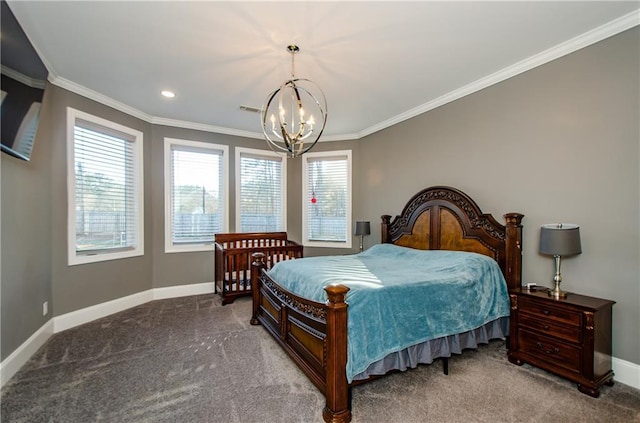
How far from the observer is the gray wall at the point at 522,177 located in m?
2.29

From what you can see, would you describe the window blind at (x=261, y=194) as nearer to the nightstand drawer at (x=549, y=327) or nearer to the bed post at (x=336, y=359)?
the bed post at (x=336, y=359)

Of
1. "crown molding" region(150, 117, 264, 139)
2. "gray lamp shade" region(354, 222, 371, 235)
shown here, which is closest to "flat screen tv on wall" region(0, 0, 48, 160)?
"crown molding" region(150, 117, 264, 139)

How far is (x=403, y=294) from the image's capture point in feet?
7.18

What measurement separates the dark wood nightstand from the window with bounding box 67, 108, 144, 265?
468cm

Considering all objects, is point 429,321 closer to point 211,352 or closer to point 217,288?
point 211,352

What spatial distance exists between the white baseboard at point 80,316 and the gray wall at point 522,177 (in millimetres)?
82

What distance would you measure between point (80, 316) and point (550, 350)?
4802mm

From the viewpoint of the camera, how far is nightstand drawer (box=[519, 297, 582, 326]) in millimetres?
2203

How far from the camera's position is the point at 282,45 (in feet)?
8.31

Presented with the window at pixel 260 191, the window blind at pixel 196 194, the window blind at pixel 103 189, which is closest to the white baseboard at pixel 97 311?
the window blind at pixel 103 189

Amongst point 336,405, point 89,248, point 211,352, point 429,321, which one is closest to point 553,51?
point 429,321

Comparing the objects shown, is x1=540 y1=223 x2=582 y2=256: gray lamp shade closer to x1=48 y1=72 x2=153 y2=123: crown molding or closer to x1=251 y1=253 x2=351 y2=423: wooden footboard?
x1=251 y1=253 x2=351 y2=423: wooden footboard

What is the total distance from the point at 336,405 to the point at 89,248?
11.7ft

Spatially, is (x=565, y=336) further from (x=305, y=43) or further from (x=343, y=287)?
(x=305, y=43)
